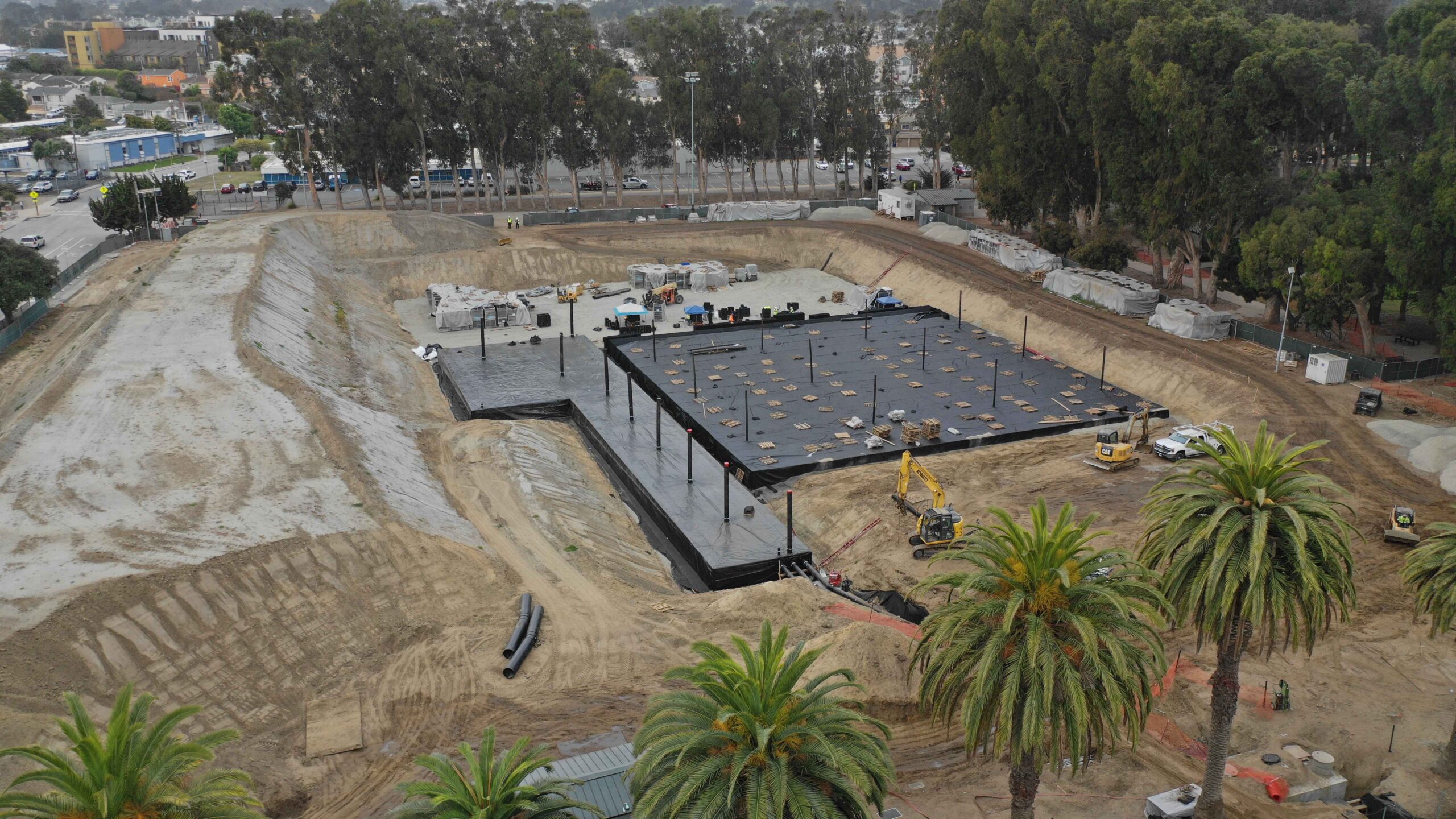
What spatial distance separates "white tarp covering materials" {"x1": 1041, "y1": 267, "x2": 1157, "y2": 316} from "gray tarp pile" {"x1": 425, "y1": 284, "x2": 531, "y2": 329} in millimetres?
37644

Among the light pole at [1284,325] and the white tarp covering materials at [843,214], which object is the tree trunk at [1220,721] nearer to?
the light pole at [1284,325]

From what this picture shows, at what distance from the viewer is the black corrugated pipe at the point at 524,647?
3148 cm

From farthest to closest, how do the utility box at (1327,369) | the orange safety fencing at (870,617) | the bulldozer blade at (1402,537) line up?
the utility box at (1327,369) < the bulldozer blade at (1402,537) < the orange safety fencing at (870,617)

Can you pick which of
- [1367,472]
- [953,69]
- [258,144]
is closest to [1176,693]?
[1367,472]

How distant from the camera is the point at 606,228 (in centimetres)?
9706

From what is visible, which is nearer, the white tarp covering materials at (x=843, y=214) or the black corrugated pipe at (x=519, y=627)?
the black corrugated pipe at (x=519, y=627)

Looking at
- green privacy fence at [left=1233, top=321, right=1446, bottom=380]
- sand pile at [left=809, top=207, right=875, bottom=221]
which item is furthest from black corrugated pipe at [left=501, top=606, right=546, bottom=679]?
sand pile at [left=809, top=207, right=875, bottom=221]

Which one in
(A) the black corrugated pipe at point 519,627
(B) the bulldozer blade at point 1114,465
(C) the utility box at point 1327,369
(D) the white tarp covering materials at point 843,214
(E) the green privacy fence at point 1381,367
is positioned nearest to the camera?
(A) the black corrugated pipe at point 519,627

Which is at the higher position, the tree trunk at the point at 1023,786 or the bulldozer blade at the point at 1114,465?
the tree trunk at the point at 1023,786

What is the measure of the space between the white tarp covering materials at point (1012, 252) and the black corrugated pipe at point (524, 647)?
54.7 meters

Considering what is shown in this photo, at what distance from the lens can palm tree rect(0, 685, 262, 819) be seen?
15562 millimetres

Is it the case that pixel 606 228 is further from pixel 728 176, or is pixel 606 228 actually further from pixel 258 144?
pixel 258 144

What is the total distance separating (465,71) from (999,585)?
296ft

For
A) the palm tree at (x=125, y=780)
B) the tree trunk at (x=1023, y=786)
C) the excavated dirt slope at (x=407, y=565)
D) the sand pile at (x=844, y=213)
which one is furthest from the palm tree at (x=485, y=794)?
the sand pile at (x=844, y=213)
